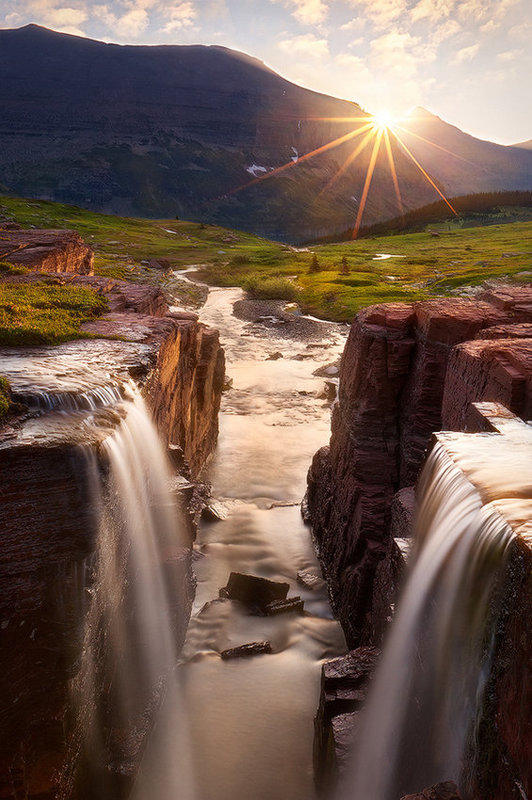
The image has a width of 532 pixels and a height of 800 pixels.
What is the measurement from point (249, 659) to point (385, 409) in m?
5.06

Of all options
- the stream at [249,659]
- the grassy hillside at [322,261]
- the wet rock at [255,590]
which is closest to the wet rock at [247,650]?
the stream at [249,659]

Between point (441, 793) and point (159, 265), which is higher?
point (159, 265)

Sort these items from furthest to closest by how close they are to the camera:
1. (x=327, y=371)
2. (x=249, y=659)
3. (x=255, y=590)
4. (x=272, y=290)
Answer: (x=272, y=290), (x=327, y=371), (x=255, y=590), (x=249, y=659)

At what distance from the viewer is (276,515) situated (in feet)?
49.0

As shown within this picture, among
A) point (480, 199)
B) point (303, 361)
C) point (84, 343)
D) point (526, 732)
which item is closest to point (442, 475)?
point (526, 732)

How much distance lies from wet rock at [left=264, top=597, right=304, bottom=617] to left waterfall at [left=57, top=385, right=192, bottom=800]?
1.57 metres

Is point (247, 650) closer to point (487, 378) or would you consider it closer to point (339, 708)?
point (339, 708)

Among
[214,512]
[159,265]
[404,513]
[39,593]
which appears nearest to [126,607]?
[39,593]

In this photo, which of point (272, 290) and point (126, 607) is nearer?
point (126, 607)

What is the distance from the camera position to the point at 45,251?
19938mm

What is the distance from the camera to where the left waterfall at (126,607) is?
670cm

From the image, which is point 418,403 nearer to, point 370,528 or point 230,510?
point 370,528

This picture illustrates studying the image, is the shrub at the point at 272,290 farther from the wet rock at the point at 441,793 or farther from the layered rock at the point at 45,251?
the wet rock at the point at 441,793

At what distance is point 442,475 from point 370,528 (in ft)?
13.4
